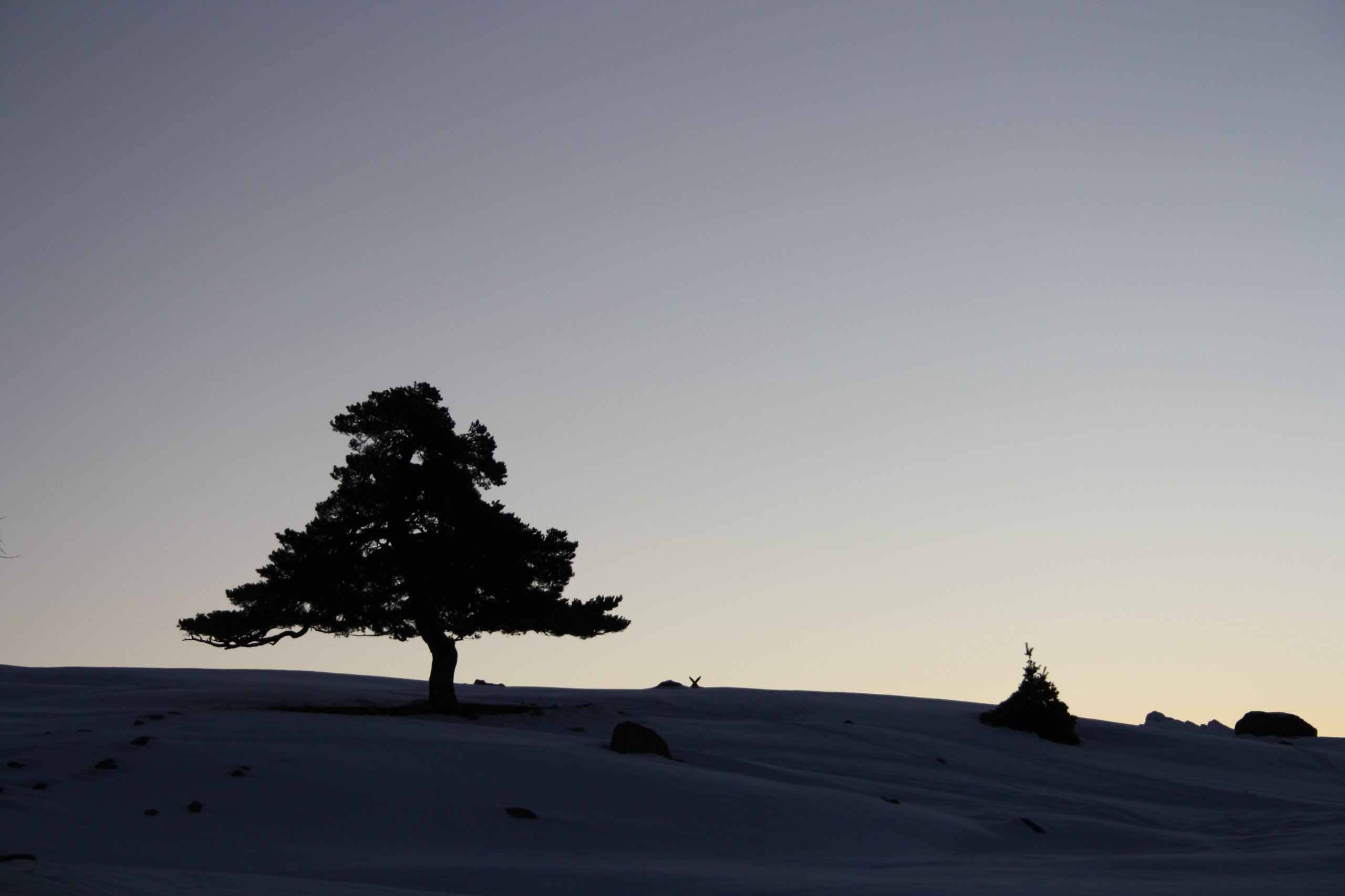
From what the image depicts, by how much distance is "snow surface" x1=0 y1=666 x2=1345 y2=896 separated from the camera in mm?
13531

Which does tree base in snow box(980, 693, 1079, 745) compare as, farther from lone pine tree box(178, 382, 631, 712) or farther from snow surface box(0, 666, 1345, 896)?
lone pine tree box(178, 382, 631, 712)

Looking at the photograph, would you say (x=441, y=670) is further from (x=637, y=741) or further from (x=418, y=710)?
(x=637, y=741)

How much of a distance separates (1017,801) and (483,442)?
17.3 metres

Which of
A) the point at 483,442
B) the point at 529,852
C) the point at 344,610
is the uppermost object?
the point at 483,442

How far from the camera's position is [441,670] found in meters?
30.4

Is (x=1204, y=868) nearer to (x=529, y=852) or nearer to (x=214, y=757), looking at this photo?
(x=529, y=852)

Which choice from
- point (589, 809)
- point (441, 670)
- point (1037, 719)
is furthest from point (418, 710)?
point (1037, 719)

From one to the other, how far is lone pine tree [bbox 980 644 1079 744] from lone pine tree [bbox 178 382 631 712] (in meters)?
14.0

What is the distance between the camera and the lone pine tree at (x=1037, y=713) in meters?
35.7

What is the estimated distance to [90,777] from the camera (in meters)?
17.2

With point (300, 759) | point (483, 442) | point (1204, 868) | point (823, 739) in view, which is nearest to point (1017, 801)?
point (823, 739)

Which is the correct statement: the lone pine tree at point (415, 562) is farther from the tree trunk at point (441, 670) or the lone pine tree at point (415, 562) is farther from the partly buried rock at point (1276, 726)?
the partly buried rock at point (1276, 726)

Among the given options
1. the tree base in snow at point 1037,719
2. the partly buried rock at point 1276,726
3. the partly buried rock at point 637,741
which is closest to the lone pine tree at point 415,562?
the partly buried rock at point 637,741

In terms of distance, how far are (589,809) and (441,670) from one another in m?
12.9
